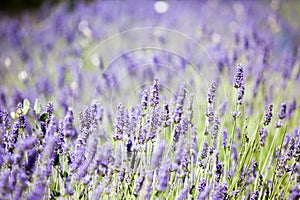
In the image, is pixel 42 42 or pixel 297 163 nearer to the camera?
pixel 297 163

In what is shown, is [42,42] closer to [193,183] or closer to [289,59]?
[289,59]

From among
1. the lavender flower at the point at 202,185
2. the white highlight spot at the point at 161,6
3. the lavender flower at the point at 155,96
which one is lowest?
the lavender flower at the point at 202,185

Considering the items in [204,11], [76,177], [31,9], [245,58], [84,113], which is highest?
[31,9]

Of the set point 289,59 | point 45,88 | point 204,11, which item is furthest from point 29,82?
point 204,11

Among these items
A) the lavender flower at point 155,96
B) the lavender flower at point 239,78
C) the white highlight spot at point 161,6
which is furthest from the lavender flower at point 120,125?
the white highlight spot at point 161,6

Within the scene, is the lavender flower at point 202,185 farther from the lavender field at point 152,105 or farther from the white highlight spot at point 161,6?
the white highlight spot at point 161,6
